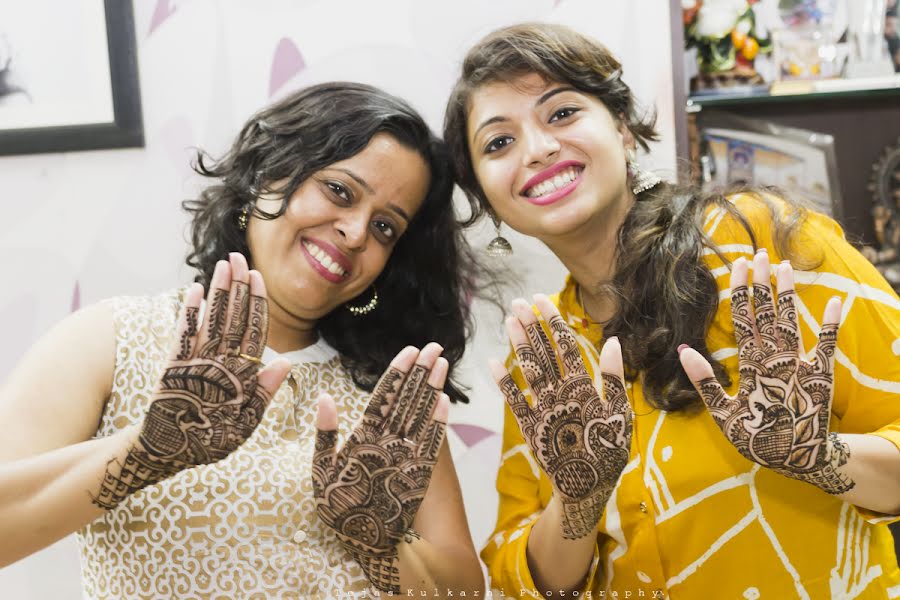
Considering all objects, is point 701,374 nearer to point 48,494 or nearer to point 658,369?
point 658,369

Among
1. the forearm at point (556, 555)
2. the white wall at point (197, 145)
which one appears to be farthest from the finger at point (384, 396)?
the white wall at point (197, 145)

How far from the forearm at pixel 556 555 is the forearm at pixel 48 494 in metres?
0.72

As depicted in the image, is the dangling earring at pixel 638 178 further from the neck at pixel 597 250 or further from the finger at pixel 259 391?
the finger at pixel 259 391

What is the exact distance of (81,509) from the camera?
1.23 m

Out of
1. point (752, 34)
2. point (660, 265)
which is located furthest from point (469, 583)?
point (752, 34)

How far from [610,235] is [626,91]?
281 millimetres

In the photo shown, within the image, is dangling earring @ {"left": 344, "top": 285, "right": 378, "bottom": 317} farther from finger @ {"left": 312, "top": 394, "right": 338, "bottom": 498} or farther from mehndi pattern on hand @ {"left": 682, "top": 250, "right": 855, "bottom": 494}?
mehndi pattern on hand @ {"left": 682, "top": 250, "right": 855, "bottom": 494}

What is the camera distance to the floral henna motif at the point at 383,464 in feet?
3.95

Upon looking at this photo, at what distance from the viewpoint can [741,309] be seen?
1.22 m

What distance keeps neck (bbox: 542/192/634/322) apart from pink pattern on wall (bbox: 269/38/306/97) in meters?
0.81

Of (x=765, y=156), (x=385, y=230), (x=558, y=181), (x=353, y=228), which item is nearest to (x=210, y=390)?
(x=353, y=228)

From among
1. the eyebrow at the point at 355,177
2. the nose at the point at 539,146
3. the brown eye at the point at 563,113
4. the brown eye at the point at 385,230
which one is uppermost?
the brown eye at the point at 563,113

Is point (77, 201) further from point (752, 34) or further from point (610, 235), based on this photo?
point (752, 34)

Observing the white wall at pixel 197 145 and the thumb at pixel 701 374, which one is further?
the white wall at pixel 197 145
